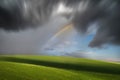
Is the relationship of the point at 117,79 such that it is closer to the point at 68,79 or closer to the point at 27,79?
the point at 68,79

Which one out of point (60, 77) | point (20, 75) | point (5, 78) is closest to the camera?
point (5, 78)

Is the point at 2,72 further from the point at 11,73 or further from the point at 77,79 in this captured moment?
the point at 77,79

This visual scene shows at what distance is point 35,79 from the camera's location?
34.6 m

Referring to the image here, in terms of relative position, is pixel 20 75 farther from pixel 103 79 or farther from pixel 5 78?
pixel 103 79

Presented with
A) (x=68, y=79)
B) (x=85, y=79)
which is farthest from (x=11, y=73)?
(x=85, y=79)

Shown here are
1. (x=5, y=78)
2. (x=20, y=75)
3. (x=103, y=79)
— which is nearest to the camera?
(x=5, y=78)

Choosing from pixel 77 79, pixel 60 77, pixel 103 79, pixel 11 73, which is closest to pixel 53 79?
pixel 60 77

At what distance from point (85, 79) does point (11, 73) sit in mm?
13260

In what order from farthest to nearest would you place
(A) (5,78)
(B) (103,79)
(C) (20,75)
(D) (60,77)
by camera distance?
(B) (103,79), (D) (60,77), (C) (20,75), (A) (5,78)

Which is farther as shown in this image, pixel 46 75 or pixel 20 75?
pixel 46 75

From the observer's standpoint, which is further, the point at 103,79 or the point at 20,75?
the point at 103,79

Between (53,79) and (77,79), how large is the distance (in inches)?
184

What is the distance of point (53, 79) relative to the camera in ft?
120

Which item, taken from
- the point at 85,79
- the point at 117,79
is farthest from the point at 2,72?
the point at 117,79
